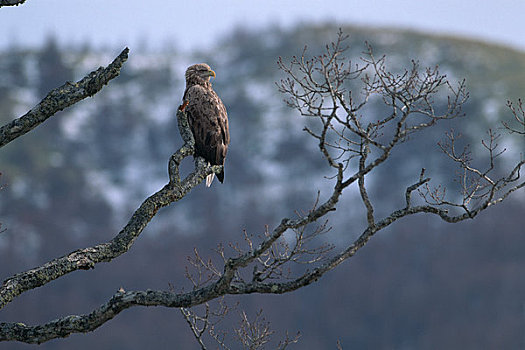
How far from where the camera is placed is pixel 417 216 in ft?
178

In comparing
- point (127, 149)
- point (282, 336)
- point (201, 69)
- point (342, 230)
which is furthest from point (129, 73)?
point (201, 69)

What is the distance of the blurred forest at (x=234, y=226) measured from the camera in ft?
157

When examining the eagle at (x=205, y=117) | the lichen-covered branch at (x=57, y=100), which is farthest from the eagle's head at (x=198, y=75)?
the lichen-covered branch at (x=57, y=100)

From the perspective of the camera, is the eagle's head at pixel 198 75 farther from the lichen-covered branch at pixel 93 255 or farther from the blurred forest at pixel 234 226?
the blurred forest at pixel 234 226

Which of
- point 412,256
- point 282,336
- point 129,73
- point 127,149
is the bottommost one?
point 282,336

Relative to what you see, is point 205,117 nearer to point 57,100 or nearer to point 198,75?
point 198,75

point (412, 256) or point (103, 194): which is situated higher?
point (103, 194)

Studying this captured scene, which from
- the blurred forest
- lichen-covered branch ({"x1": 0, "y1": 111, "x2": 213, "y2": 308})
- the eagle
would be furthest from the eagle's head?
the blurred forest

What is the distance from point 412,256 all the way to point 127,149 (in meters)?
19.4

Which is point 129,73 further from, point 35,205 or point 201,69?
point 201,69

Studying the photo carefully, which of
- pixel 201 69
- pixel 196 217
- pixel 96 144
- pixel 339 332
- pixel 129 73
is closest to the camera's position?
pixel 201 69

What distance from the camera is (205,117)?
418 inches

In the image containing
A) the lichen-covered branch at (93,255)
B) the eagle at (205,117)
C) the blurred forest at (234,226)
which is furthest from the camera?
the blurred forest at (234,226)

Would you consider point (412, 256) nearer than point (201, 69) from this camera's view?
No
